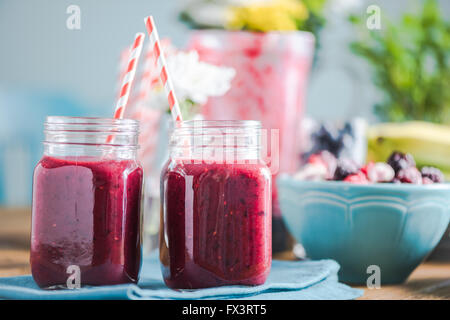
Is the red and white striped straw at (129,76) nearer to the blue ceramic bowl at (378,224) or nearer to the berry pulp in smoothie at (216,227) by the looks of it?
the berry pulp in smoothie at (216,227)

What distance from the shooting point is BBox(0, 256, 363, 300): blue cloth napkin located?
61 cm

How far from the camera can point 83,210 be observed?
25.3 inches

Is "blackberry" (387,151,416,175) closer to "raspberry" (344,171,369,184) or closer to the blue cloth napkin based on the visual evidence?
"raspberry" (344,171,369,184)

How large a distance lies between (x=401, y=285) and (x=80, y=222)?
0.49 metres

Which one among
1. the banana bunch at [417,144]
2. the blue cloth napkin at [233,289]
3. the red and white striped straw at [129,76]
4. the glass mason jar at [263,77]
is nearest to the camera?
the blue cloth napkin at [233,289]

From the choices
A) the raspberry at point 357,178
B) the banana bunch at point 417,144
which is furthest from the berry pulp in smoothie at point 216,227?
the banana bunch at point 417,144

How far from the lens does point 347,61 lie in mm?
2592

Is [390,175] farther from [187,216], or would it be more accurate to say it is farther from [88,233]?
[88,233]

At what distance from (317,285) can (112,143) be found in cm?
34

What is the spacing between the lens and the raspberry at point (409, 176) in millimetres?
826

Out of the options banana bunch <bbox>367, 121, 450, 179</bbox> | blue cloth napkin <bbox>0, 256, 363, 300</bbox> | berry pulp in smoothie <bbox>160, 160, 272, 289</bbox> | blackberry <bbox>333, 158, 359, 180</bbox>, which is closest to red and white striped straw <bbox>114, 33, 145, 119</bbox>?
berry pulp in smoothie <bbox>160, 160, 272, 289</bbox>

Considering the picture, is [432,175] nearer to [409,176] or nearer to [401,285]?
[409,176]

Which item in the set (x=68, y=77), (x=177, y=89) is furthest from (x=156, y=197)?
(x=68, y=77)

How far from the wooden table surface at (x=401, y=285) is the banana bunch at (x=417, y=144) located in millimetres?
368
